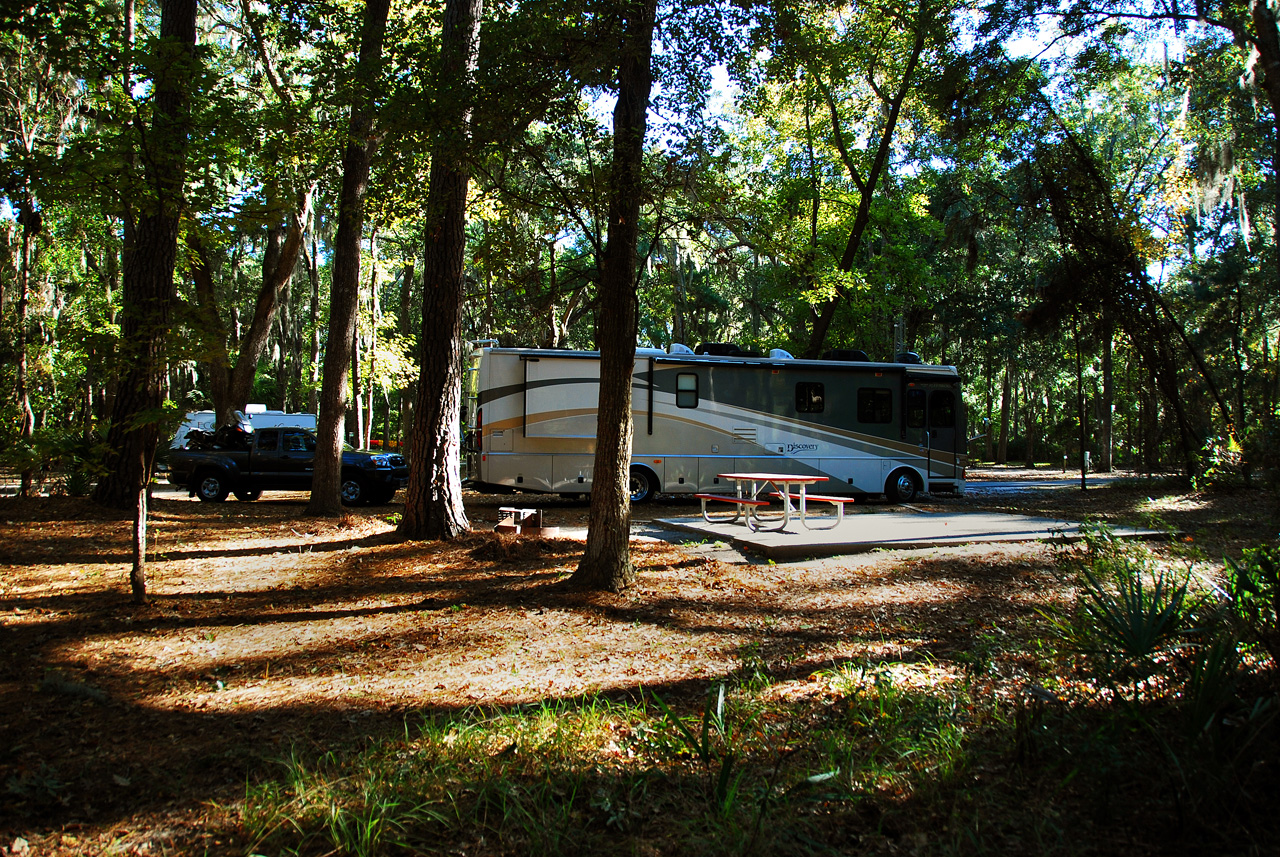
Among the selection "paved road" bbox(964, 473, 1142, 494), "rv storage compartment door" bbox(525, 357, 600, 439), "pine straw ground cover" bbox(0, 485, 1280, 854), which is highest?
"rv storage compartment door" bbox(525, 357, 600, 439)

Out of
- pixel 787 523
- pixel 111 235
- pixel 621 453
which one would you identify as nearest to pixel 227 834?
pixel 621 453

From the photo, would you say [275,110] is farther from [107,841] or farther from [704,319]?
[704,319]

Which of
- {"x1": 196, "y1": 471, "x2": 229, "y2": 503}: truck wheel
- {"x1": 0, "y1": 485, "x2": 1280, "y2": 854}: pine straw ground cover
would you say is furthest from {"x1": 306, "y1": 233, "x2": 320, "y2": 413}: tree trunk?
{"x1": 0, "y1": 485, "x2": 1280, "y2": 854}: pine straw ground cover

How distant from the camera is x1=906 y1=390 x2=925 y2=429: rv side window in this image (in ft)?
57.6

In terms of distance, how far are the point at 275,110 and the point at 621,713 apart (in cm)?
928

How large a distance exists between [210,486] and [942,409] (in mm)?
16087

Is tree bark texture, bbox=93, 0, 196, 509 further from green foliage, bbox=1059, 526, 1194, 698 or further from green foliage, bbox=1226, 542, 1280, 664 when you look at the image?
green foliage, bbox=1226, 542, 1280, 664

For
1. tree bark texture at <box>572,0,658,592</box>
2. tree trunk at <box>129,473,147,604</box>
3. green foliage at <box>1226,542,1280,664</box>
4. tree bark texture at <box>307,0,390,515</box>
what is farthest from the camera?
tree bark texture at <box>307,0,390,515</box>

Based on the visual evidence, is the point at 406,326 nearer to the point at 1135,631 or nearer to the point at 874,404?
the point at 874,404

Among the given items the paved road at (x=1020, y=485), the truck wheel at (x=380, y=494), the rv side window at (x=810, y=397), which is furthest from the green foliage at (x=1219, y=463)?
the truck wheel at (x=380, y=494)

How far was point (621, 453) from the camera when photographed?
7008 mm

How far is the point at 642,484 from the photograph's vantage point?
635 inches

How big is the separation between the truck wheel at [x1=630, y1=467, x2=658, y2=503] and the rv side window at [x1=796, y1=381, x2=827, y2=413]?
3.70 meters

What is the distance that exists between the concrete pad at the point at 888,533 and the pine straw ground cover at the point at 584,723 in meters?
1.24
